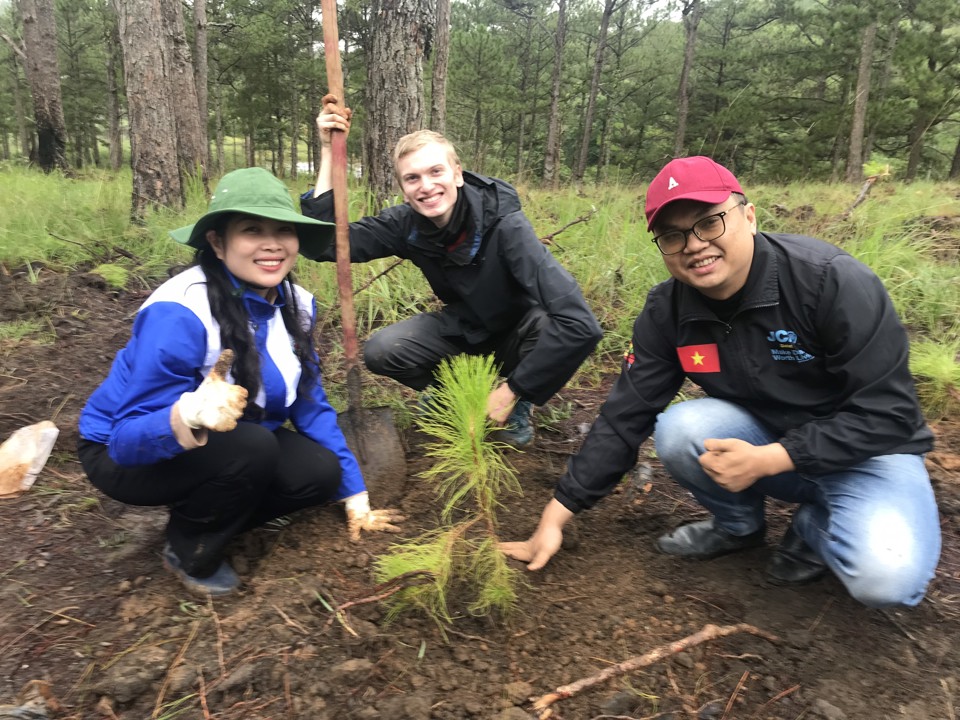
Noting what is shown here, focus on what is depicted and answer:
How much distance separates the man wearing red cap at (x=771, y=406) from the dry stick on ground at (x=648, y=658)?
29 cm

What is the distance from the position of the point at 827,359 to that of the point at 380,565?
129 cm

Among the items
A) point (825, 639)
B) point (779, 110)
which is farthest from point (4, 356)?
point (779, 110)

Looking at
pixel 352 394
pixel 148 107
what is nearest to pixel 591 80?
pixel 148 107

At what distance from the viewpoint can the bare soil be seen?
4.18 ft

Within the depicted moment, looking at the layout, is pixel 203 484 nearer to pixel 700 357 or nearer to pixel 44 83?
pixel 700 357

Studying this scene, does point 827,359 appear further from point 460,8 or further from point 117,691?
point 460,8

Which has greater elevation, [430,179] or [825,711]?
[430,179]

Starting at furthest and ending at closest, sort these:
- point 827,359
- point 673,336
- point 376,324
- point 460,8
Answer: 1. point 460,8
2. point 376,324
3. point 673,336
4. point 827,359

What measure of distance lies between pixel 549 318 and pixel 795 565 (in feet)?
3.71

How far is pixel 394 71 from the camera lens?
3787mm

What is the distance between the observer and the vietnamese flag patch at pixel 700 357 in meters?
1.66

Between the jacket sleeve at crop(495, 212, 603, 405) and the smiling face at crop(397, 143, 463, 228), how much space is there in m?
0.24

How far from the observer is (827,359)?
1467 mm

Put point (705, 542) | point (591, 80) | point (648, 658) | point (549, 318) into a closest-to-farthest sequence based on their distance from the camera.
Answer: point (648, 658) < point (705, 542) < point (549, 318) < point (591, 80)
